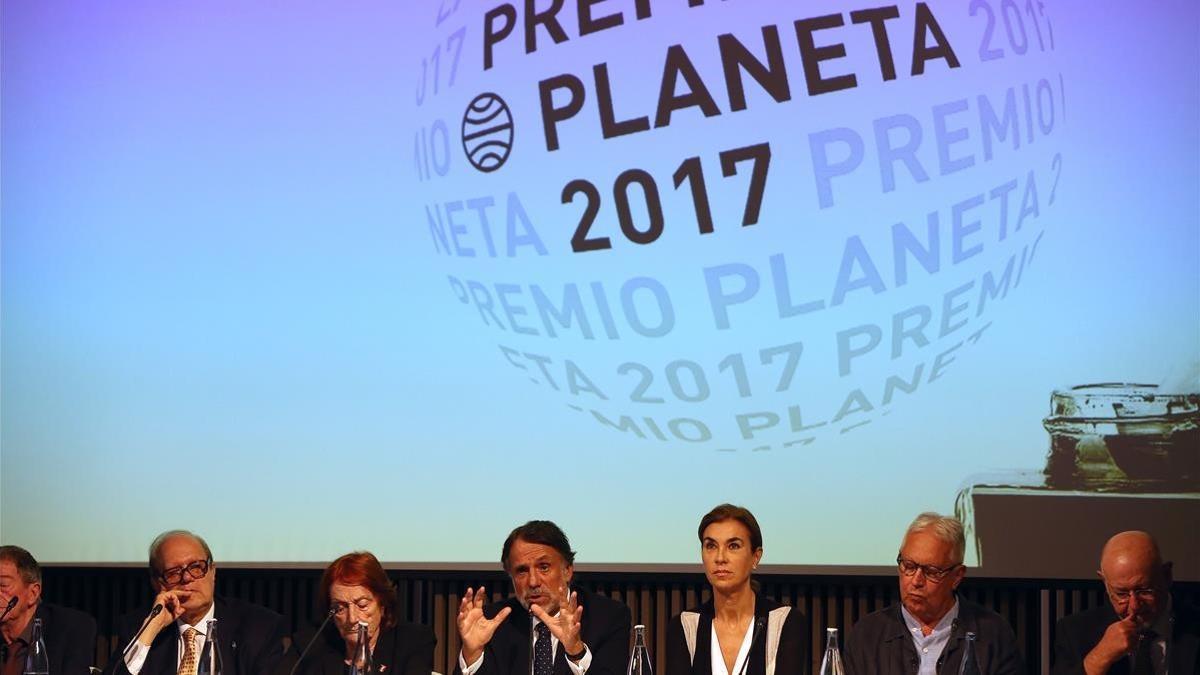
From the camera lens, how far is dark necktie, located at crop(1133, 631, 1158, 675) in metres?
3.28

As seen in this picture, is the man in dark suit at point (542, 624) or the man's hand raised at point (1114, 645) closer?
the man's hand raised at point (1114, 645)

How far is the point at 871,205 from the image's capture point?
461 cm

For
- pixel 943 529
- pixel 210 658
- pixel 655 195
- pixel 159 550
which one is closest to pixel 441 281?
pixel 655 195

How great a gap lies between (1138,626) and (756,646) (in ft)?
2.86

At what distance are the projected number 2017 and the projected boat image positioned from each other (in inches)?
44.6

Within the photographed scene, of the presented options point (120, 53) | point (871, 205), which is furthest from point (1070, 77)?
point (120, 53)

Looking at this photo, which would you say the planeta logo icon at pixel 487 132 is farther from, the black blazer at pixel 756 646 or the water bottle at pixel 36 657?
the water bottle at pixel 36 657

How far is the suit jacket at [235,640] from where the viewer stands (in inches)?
145

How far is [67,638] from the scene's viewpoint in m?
3.73

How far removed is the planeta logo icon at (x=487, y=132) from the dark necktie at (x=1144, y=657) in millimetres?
2595

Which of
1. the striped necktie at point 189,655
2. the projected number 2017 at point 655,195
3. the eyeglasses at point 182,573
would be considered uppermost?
the projected number 2017 at point 655,195

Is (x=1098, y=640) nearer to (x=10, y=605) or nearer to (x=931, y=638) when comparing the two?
(x=931, y=638)

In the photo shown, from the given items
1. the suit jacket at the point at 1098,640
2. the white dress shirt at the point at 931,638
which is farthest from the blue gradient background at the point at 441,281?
the white dress shirt at the point at 931,638

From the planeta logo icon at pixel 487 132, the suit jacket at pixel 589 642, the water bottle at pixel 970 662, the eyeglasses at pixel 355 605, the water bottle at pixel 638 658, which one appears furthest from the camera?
the planeta logo icon at pixel 487 132
